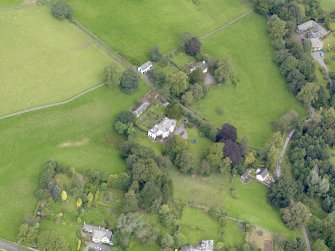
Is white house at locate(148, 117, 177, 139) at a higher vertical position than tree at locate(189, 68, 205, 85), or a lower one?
lower

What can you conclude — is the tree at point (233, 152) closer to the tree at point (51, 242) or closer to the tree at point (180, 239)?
the tree at point (180, 239)

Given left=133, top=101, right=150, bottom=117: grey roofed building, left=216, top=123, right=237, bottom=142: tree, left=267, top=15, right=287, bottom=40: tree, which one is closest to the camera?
left=216, top=123, right=237, bottom=142: tree

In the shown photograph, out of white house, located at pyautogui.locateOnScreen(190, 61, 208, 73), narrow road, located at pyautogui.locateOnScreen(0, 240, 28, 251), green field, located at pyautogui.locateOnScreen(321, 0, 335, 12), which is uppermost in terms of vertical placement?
green field, located at pyautogui.locateOnScreen(321, 0, 335, 12)

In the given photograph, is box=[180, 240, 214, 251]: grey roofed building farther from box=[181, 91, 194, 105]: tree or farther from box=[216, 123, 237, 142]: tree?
box=[181, 91, 194, 105]: tree

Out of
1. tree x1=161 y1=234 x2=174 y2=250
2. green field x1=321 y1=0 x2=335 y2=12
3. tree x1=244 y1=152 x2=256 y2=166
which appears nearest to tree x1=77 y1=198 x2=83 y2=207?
tree x1=161 y1=234 x2=174 y2=250

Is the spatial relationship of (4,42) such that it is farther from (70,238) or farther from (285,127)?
(285,127)

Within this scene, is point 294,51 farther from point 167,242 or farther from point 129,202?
point 167,242

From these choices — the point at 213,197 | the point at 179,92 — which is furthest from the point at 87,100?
the point at 213,197
